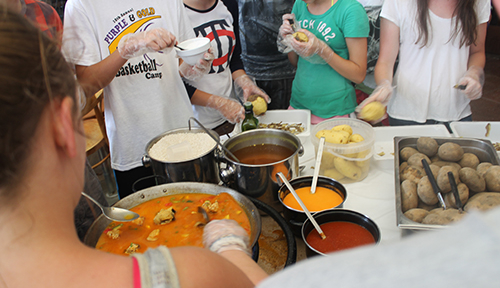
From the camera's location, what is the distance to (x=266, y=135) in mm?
1543

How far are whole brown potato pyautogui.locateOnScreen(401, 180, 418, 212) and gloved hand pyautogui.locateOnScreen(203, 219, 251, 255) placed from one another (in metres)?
0.62

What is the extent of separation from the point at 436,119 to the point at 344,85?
27.2 inches

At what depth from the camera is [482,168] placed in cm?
120

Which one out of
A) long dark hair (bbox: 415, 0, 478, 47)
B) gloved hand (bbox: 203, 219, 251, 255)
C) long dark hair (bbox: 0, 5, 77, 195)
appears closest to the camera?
long dark hair (bbox: 0, 5, 77, 195)

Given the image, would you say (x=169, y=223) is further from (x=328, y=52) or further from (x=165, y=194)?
(x=328, y=52)

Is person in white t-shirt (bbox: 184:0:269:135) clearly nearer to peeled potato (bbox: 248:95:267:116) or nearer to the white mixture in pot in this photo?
peeled potato (bbox: 248:95:267:116)

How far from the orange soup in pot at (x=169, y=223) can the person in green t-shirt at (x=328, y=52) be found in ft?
4.14

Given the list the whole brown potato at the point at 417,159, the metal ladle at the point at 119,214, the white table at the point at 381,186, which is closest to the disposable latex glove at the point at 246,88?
the white table at the point at 381,186

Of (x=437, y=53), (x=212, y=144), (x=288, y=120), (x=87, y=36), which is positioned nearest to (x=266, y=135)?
(x=212, y=144)

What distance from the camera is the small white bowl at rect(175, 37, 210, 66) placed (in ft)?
5.18

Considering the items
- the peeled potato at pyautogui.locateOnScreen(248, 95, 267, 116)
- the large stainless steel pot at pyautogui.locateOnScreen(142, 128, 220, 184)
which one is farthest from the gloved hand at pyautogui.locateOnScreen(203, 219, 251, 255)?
the peeled potato at pyautogui.locateOnScreen(248, 95, 267, 116)

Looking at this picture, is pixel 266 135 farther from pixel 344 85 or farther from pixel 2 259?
pixel 2 259

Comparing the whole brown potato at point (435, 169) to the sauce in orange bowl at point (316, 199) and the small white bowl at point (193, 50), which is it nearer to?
the sauce in orange bowl at point (316, 199)

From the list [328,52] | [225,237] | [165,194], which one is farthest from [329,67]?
[225,237]
